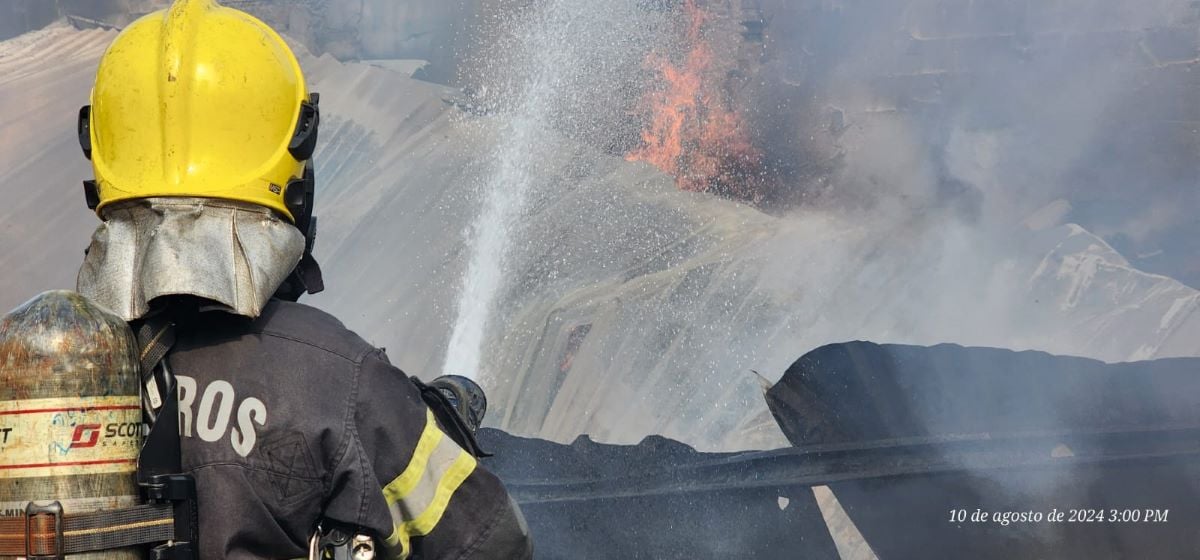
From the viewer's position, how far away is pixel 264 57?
6.36 ft

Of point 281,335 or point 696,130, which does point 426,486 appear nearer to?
point 281,335

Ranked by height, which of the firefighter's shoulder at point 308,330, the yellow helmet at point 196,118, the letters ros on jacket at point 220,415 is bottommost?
A: the letters ros on jacket at point 220,415

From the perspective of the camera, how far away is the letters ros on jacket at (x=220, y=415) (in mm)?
1749

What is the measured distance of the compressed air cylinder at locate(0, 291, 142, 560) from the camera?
1.58 metres

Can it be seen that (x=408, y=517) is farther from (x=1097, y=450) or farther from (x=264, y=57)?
(x=1097, y=450)

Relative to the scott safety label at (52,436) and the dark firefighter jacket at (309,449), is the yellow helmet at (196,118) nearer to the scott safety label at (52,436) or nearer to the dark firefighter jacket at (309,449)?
the dark firefighter jacket at (309,449)

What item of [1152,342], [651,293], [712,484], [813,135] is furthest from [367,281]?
[1152,342]

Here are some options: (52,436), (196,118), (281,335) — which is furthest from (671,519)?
(52,436)

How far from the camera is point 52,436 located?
1581 millimetres

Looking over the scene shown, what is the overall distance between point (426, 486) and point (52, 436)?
0.54 m

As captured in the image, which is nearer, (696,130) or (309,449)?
(309,449)

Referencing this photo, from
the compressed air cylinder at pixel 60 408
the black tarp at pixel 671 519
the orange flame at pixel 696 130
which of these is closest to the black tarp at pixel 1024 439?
the black tarp at pixel 671 519

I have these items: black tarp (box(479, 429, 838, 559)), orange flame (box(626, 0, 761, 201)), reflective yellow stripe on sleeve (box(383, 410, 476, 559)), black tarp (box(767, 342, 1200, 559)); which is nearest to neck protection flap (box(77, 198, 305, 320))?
reflective yellow stripe on sleeve (box(383, 410, 476, 559))

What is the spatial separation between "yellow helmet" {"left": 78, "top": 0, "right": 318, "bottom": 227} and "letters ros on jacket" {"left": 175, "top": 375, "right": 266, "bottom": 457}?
0.31 metres
